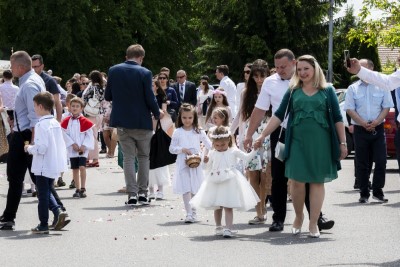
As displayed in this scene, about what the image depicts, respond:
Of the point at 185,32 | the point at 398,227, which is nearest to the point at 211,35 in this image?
the point at 185,32

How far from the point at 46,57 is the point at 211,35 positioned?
10.0m

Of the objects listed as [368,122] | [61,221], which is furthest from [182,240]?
[368,122]

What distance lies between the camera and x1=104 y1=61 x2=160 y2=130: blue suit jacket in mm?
15516

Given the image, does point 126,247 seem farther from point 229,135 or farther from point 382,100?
point 382,100

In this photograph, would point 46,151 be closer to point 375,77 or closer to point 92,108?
point 375,77

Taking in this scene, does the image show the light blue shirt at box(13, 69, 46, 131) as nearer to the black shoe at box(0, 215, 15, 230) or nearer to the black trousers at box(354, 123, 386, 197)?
the black shoe at box(0, 215, 15, 230)

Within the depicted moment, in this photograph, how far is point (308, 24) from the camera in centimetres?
6256

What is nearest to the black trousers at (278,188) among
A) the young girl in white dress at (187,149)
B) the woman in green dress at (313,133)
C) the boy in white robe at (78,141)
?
the woman in green dress at (313,133)

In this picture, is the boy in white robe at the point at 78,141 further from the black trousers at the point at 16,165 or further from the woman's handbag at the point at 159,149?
the black trousers at the point at 16,165

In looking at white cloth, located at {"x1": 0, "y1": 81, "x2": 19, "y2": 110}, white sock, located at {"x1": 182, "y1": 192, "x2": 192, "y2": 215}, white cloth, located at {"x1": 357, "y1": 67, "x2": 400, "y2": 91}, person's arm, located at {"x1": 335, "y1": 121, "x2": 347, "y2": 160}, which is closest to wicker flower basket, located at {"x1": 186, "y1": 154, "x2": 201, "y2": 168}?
white sock, located at {"x1": 182, "y1": 192, "x2": 192, "y2": 215}

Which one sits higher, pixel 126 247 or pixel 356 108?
pixel 356 108

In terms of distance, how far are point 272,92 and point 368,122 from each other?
402 cm

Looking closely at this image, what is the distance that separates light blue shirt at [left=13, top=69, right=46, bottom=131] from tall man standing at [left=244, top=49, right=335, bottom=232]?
7.75 feet

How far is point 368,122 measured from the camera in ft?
53.2
